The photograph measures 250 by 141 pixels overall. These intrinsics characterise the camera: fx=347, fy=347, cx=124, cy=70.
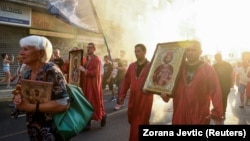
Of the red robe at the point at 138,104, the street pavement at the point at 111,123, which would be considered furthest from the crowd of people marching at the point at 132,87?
the street pavement at the point at 111,123

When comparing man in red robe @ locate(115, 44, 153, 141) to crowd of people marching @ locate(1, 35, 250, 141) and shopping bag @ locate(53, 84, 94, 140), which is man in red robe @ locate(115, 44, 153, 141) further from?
shopping bag @ locate(53, 84, 94, 140)

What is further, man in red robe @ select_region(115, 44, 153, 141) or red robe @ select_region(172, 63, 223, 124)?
man in red robe @ select_region(115, 44, 153, 141)

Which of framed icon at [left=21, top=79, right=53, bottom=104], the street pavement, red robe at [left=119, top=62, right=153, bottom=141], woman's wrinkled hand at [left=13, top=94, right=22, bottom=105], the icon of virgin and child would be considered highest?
the icon of virgin and child

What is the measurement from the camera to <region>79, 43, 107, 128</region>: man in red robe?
6.71m

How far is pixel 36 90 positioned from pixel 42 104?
0.40 feet

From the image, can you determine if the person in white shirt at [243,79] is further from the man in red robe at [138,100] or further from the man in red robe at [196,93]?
the man in red robe at [196,93]

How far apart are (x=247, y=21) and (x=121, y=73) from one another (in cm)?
592

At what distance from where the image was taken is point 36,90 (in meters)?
2.75

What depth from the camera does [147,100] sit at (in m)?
4.90

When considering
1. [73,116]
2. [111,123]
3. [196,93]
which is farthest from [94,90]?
[73,116]

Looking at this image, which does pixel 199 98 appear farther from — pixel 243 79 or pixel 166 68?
pixel 243 79

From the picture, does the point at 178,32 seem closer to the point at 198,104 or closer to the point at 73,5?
the point at 73,5

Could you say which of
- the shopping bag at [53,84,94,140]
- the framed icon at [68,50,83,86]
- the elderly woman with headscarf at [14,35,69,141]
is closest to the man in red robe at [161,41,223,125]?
the shopping bag at [53,84,94,140]

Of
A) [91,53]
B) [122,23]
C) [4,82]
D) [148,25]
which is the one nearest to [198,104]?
[91,53]
